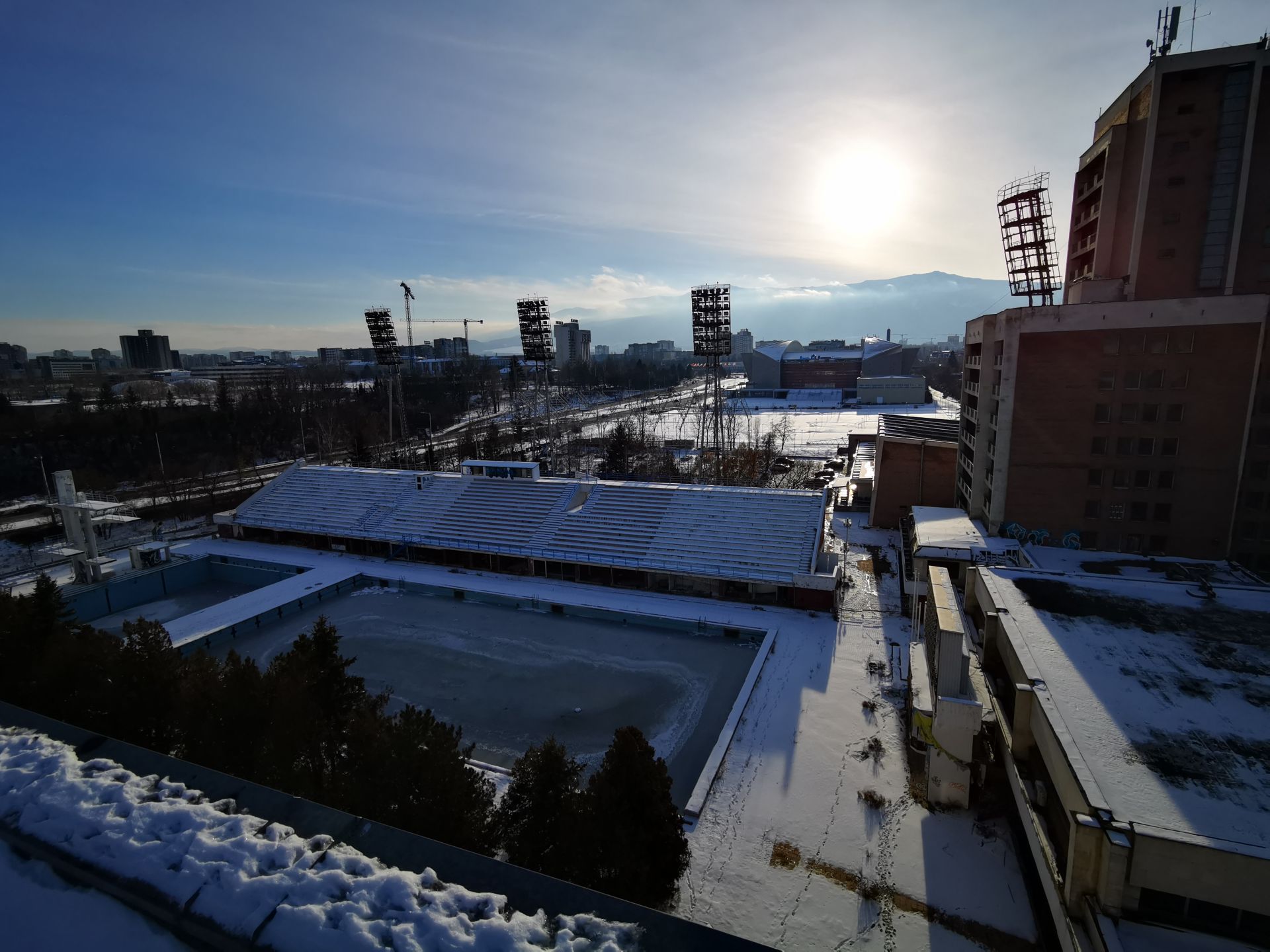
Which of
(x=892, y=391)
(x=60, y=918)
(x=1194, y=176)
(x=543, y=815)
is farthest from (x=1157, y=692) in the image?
(x=892, y=391)

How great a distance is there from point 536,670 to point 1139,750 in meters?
14.8

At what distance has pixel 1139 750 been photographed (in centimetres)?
905

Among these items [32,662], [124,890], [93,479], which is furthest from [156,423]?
[124,890]

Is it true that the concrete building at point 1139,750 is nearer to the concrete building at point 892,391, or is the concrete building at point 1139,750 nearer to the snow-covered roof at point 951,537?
the snow-covered roof at point 951,537

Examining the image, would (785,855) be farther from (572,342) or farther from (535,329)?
(572,342)

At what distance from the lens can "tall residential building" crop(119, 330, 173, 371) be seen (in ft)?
509

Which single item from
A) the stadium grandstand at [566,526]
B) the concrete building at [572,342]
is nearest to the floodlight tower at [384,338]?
the stadium grandstand at [566,526]

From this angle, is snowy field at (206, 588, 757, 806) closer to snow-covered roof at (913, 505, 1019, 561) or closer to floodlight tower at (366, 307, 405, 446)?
snow-covered roof at (913, 505, 1019, 561)

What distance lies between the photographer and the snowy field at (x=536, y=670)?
15695 mm

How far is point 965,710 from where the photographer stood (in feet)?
39.9

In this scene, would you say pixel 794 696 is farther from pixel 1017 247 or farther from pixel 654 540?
pixel 1017 247

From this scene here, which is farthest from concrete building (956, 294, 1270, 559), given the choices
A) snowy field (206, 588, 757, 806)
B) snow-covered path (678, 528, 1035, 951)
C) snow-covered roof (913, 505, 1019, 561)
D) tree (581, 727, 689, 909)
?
tree (581, 727, 689, 909)

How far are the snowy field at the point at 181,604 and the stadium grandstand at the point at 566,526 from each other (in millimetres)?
4369

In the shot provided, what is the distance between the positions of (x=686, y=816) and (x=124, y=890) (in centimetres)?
1005
